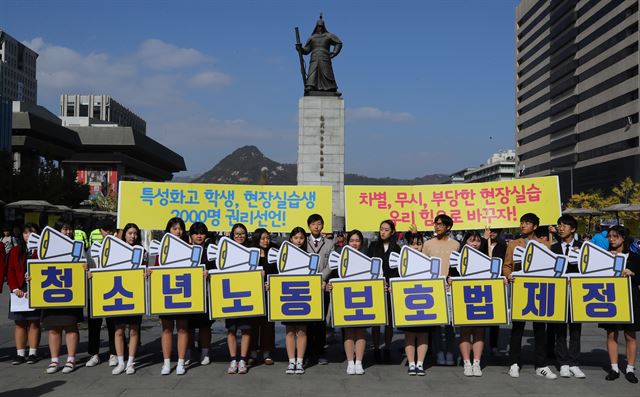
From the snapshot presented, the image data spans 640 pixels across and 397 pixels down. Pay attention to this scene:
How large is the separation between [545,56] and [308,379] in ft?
306

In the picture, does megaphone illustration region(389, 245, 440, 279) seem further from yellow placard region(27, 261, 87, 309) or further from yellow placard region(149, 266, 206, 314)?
yellow placard region(27, 261, 87, 309)

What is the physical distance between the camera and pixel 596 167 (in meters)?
74.7

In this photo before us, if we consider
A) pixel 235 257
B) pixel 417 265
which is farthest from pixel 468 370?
pixel 235 257

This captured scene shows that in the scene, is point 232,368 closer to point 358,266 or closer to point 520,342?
point 358,266

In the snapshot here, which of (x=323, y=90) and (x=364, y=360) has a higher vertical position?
(x=323, y=90)

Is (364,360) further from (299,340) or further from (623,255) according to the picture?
(623,255)

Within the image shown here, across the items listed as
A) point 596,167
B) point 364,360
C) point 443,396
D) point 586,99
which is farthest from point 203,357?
point 586,99

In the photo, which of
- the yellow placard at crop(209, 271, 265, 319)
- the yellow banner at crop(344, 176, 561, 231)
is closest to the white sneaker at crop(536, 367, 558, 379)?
the yellow banner at crop(344, 176, 561, 231)

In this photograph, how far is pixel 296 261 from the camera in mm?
7883

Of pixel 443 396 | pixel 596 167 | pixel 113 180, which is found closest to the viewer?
pixel 443 396

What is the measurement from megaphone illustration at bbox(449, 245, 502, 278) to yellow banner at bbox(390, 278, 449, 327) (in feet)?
1.09

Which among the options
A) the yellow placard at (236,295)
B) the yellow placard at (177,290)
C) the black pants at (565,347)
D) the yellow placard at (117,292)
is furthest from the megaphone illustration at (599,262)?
the yellow placard at (117,292)

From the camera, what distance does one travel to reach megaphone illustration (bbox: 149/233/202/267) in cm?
775

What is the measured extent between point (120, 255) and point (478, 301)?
169 inches
